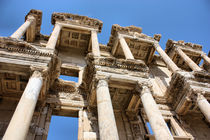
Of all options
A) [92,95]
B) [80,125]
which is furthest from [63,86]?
[80,125]

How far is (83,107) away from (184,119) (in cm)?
842

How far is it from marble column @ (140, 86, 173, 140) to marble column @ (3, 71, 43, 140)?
5.78 m

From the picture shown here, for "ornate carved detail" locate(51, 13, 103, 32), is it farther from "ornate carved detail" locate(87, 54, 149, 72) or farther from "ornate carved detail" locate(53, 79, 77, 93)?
"ornate carved detail" locate(53, 79, 77, 93)

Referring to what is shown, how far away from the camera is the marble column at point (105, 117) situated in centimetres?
680

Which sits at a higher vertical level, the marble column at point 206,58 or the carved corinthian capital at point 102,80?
the marble column at point 206,58

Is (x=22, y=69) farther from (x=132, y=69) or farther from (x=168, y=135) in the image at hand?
(x=168, y=135)

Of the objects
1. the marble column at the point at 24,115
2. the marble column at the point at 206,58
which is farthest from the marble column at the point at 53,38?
the marble column at the point at 206,58

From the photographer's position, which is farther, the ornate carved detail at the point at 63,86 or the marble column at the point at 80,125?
the ornate carved detail at the point at 63,86

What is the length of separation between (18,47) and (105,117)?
22.8 feet

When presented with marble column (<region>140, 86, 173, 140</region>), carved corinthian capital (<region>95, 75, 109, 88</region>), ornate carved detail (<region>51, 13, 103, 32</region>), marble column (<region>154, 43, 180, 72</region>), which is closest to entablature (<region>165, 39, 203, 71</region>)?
marble column (<region>154, 43, 180, 72</region>)

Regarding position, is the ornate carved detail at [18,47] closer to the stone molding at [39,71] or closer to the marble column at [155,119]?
the stone molding at [39,71]

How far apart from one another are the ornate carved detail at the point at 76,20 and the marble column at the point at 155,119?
10.5 meters

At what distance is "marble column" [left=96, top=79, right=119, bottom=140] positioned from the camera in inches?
268

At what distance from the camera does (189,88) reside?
1205 cm
